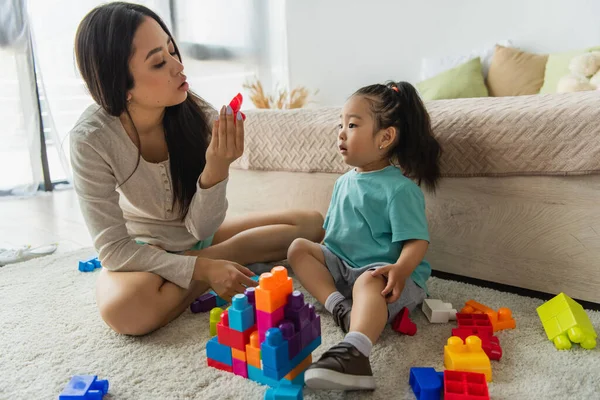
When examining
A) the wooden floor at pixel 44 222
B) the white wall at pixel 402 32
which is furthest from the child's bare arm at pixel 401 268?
the white wall at pixel 402 32

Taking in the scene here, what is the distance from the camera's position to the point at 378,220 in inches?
41.4

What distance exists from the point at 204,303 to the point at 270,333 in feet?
1.35

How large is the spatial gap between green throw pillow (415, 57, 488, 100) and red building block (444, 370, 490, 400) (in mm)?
1799

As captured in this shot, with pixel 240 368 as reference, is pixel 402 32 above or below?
above

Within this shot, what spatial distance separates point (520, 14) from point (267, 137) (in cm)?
171

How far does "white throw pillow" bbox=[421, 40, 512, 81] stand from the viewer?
2.46 m

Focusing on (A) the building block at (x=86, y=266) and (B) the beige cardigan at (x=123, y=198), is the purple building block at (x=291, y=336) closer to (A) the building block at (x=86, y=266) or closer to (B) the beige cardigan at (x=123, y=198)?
(B) the beige cardigan at (x=123, y=198)

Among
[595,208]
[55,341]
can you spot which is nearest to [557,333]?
[595,208]

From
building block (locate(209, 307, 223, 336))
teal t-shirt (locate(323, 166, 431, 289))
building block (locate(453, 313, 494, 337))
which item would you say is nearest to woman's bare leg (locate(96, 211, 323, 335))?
building block (locate(209, 307, 223, 336))

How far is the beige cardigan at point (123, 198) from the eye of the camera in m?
1.01

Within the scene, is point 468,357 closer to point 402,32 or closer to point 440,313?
point 440,313

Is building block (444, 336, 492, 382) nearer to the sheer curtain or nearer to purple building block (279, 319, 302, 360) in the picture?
purple building block (279, 319, 302, 360)

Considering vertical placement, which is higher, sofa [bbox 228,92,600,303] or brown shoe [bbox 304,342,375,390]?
sofa [bbox 228,92,600,303]

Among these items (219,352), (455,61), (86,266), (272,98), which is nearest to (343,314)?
(219,352)
